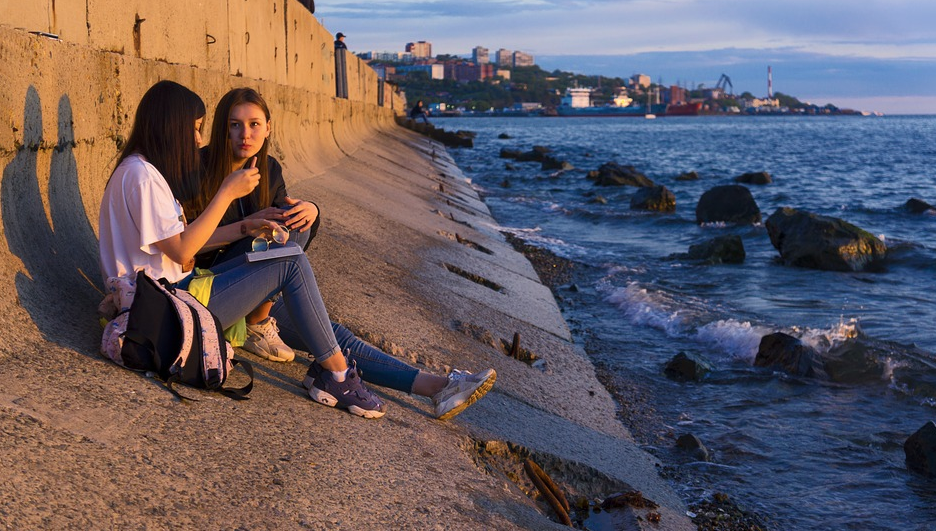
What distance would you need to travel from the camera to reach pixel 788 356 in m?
7.53

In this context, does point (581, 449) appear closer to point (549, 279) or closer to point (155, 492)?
point (155, 492)

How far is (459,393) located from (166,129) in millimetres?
1609

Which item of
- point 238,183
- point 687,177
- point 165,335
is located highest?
point 238,183

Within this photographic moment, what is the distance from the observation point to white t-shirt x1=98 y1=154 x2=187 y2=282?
357 centimetres

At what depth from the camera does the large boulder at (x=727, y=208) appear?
20.0 metres

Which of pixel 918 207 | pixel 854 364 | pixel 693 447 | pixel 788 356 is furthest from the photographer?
pixel 918 207

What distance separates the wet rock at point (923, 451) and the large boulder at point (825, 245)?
8.37 meters

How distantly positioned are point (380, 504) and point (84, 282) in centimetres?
188

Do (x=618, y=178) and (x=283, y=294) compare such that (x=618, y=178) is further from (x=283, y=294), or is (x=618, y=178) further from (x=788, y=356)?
(x=283, y=294)

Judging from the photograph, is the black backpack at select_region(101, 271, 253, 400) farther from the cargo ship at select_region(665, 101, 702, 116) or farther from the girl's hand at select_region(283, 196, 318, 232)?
the cargo ship at select_region(665, 101, 702, 116)

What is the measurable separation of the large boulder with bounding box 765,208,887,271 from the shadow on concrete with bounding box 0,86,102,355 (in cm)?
1122

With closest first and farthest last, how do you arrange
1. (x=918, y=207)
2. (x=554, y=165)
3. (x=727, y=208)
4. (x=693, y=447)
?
(x=693, y=447) < (x=727, y=208) < (x=918, y=207) < (x=554, y=165)

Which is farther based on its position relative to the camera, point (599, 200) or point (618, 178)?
point (618, 178)

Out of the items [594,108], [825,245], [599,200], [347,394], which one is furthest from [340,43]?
[594,108]
